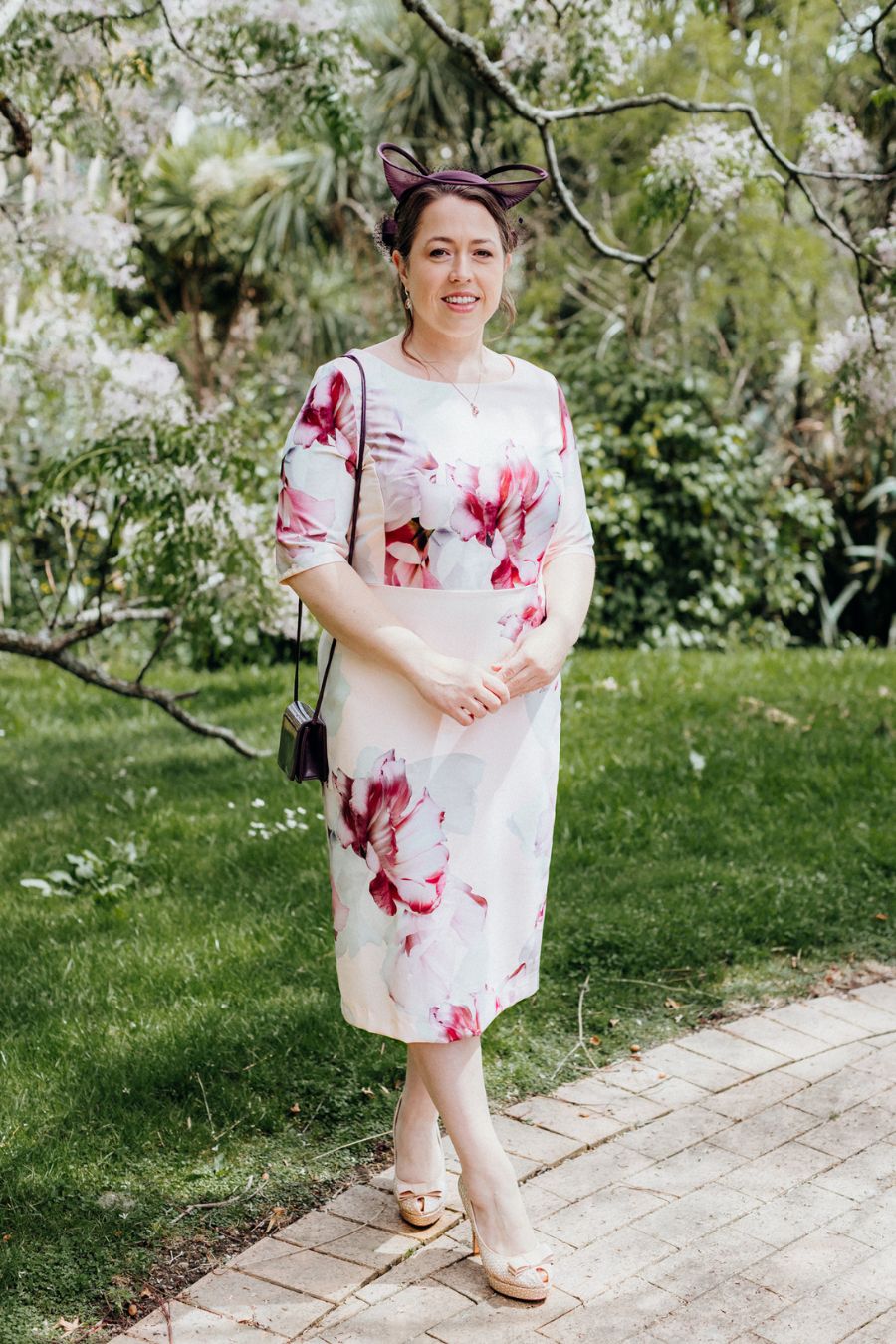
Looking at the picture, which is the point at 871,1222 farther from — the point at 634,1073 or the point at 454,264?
the point at 454,264

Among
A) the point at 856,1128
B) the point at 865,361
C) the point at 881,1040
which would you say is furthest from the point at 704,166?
the point at 856,1128

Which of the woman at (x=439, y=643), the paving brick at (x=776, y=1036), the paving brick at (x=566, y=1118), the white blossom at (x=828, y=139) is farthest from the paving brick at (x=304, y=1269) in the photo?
the white blossom at (x=828, y=139)

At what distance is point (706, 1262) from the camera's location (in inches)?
93.3

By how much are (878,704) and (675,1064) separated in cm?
→ 346

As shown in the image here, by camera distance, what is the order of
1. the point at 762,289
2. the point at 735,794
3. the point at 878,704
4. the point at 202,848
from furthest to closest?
1. the point at 762,289
2. the point at 878,704
3. the point at 735,794
4. the point at 202,848

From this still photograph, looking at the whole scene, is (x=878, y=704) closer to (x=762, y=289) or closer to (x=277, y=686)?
(x=277, y=686)

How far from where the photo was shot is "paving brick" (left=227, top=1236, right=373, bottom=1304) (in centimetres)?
235

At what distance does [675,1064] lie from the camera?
10.5ft

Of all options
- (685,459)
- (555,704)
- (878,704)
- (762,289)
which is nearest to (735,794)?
(878,704)

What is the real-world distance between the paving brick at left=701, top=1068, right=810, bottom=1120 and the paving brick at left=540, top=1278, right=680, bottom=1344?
69 cm

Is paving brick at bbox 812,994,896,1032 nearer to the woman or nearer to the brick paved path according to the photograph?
the brick paved path

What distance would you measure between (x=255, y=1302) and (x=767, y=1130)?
3.64 feet

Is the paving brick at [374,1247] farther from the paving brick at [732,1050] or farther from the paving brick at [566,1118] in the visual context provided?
the paving brick at [732,1050]

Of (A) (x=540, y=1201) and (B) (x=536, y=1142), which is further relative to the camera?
(B) (x=536, y=1142)
